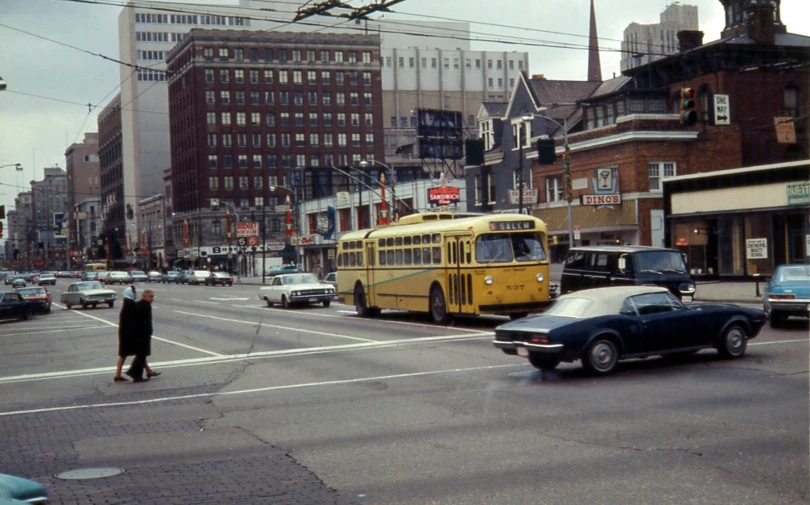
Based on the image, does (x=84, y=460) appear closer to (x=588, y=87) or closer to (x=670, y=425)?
(x=670, y=425)

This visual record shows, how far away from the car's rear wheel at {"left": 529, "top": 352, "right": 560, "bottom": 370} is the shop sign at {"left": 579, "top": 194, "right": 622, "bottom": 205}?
35.8 metres

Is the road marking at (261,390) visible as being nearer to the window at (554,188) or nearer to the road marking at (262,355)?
the road marking at (262,355)

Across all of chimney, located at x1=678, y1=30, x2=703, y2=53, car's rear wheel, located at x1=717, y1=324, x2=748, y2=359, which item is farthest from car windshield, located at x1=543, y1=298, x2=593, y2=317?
chimney, located at x1=678, y1=30, x2=703, y2=53

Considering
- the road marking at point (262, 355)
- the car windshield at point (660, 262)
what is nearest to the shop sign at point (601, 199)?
the car windshield at point (660, 262)

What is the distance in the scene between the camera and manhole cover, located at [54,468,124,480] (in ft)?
30.2

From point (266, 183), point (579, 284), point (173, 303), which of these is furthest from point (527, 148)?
point (266, 183)

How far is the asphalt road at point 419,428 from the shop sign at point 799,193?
23847 millimetres

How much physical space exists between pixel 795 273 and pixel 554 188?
37.0 metres

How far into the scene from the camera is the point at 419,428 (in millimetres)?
11195

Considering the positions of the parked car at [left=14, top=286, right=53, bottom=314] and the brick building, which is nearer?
the parked car at [left=14, top=286, right=53, bottom=314]

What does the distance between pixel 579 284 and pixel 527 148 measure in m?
34.9

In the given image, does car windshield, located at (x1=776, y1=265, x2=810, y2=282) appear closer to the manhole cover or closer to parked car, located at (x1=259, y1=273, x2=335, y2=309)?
the manhole cover

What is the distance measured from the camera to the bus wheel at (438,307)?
26.7 meters

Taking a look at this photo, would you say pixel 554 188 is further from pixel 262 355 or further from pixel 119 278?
pixel 119 278
